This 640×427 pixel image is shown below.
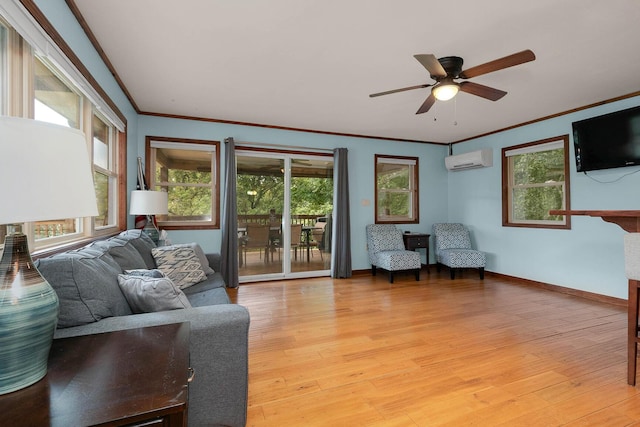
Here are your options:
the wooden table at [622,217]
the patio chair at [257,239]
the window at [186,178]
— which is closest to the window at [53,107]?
the window at [186,178]

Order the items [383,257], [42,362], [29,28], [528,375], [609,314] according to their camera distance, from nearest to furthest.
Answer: [42,362] → [29,28] → [528,375] → [609,314] → [383,257]

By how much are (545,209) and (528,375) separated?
3.32 meters

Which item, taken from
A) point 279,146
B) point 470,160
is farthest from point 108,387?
point 470,160

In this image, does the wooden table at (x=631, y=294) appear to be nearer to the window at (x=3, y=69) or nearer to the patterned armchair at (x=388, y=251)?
the patterned armchair at (x=388, y=251)

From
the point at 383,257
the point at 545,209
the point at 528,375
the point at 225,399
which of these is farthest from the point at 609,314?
the point at 225,399

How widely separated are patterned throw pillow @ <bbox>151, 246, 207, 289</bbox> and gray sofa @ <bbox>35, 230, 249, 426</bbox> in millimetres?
1083

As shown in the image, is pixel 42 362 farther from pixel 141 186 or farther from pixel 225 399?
pixel 141 186

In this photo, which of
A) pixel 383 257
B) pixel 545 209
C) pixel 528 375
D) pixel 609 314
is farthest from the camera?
pixel 383 257

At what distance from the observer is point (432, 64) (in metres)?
2.26

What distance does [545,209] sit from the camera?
A: 4.48 m

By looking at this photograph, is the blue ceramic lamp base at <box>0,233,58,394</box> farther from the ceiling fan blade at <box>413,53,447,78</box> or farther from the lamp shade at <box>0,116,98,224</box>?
the ceiling fan blade at <box>413,53,447,78</box>

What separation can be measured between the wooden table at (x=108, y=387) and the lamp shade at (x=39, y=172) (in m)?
0.47

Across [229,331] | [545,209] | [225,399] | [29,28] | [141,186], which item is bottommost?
[225,399]

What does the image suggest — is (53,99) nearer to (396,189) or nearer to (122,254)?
(122,254)
